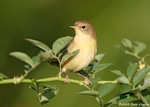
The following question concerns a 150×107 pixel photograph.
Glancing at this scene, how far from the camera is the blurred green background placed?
3.11 m

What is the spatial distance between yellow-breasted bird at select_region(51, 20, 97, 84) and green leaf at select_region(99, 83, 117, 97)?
1.66ft

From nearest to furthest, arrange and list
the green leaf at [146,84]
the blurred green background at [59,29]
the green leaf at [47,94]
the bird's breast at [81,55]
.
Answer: the green leaf at [146,84] < the green leaf at [47,94] < the bird's breast at [81,55] < the blurred green background at [59,29]

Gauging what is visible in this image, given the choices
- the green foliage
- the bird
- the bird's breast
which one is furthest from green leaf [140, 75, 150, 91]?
the bird's breast

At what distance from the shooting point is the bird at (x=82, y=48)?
7.85 feet

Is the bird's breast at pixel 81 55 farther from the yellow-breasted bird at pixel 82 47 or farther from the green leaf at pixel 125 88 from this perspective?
the green leaf at pixel 125 88

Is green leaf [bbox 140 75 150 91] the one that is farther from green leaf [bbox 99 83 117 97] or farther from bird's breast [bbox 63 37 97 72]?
bird's breast [bbox 63 37 97 72]

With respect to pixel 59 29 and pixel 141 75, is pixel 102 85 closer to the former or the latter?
pixel 141 75

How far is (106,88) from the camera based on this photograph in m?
1.69

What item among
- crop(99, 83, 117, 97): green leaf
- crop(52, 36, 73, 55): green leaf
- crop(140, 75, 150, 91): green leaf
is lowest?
crop(99, 83, 117, 97): green leaf

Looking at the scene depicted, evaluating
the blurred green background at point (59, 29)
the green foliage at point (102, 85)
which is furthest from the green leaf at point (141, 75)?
the blurred green background at point (59, 29)

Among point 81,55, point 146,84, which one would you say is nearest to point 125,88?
point 146,84

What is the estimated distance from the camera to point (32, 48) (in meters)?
3.48

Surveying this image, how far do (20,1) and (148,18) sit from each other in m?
0.92

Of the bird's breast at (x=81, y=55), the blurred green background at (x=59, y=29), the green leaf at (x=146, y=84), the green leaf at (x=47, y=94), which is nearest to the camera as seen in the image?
the green leaf at (x=146, y=84)
